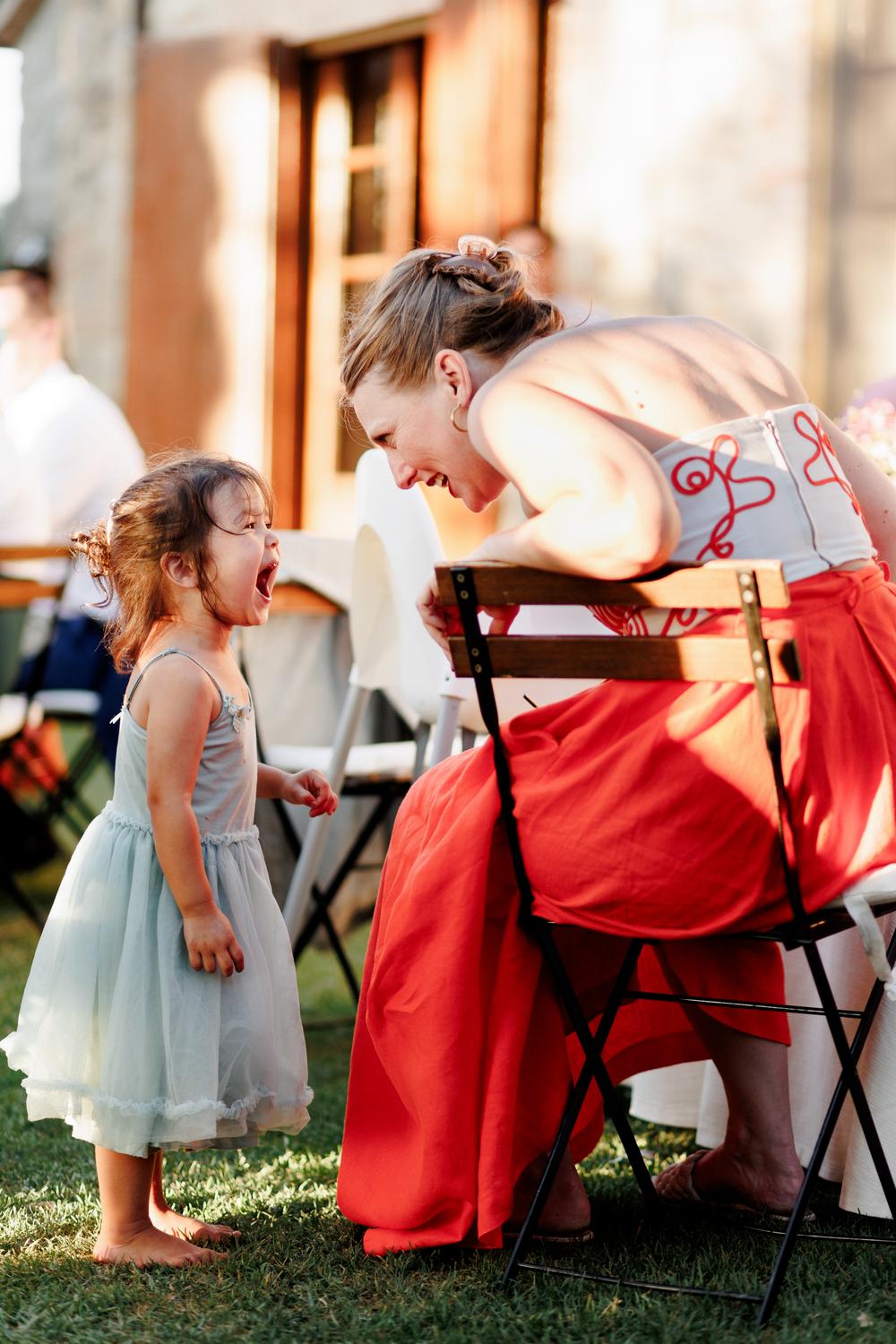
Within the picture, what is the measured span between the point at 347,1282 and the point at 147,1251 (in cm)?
26

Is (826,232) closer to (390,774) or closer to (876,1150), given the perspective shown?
(390,774)

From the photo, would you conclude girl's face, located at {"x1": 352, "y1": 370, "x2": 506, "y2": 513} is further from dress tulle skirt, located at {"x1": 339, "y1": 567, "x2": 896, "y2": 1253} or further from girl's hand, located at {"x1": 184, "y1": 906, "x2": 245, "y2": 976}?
girl's hand, located at {"x1": 184, "y1": 906, "x2": 245, "y2": 976}

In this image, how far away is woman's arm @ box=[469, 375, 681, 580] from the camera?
1.83m

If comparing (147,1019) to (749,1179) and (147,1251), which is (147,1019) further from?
(749,1179)

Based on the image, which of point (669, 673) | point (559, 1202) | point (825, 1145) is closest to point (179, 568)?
point (669, 673)

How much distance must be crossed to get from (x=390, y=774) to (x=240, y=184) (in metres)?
4.05

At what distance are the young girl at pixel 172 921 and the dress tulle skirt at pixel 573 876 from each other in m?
0.17

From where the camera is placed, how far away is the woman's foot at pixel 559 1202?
2.17 metres

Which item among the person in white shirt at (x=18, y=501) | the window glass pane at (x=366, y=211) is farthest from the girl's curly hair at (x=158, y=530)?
the window glass pane at (x=366, y=211)

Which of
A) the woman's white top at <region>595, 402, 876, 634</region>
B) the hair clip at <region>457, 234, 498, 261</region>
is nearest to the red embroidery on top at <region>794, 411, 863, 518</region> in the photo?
the woman's white top at <region>595, 402, 876, 634</region>

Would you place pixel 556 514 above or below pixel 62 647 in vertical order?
above

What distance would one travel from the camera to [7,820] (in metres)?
5.54

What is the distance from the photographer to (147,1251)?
6.84 ft

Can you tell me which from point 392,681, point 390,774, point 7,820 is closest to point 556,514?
point 392,681
